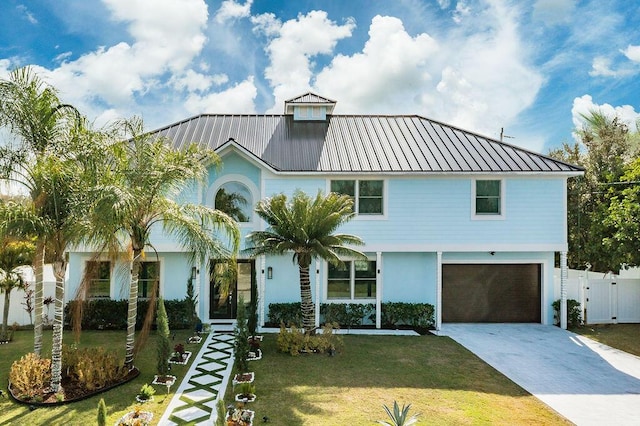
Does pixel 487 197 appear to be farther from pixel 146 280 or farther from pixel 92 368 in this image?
pixel 92 368

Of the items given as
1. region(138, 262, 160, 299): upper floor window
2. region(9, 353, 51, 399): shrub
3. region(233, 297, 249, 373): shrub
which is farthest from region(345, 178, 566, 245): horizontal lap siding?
region(9, 353, 51, 399): shrub

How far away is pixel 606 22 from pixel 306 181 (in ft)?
38.0

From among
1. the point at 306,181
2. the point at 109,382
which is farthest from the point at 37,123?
the point at 306,181

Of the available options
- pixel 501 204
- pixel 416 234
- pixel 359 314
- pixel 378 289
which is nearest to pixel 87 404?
pixel 359 314

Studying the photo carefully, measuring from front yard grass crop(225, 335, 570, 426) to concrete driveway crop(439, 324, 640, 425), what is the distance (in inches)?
22.6

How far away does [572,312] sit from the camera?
15.5 metres

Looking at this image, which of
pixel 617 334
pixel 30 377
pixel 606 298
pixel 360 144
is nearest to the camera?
pixel 30 377

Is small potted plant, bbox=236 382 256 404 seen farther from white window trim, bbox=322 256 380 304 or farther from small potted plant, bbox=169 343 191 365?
white window trim, bbox=322 256 380 304

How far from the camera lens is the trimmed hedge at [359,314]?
14.9 m

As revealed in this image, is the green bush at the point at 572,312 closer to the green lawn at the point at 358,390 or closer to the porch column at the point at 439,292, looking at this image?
the porch column at the point at 439,292

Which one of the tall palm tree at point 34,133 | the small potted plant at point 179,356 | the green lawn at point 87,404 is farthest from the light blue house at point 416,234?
the tall palm tree at point 34,133

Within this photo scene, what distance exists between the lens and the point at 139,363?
1077 cm

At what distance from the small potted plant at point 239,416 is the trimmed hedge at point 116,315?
736cm

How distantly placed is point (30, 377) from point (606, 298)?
19767 millimetres
